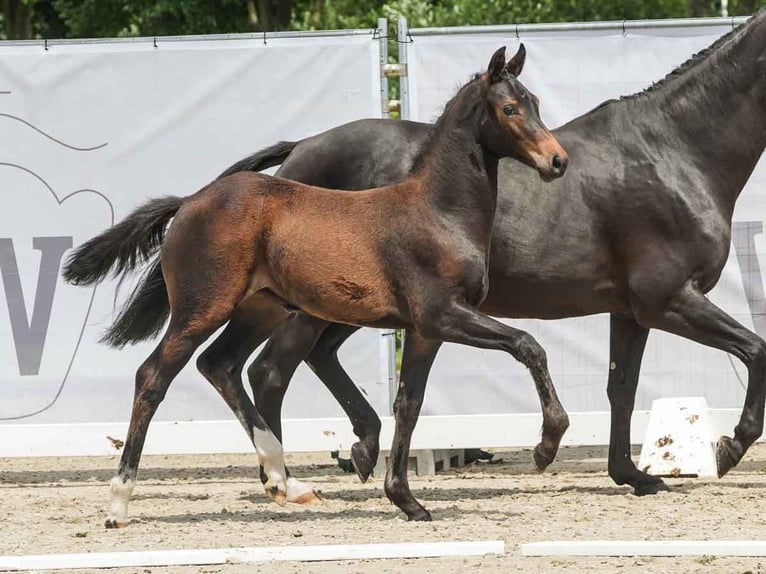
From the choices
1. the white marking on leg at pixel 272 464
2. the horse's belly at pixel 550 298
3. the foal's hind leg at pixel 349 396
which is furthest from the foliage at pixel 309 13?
the white marking on leg at pixel 272 464

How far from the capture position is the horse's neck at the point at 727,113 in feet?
21.6

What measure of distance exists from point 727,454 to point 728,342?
0.50 meters

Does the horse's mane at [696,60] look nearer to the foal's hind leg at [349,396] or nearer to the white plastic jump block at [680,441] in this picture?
the white plastic jump block at [680,441]

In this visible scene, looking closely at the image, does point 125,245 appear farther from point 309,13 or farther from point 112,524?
point 309,13

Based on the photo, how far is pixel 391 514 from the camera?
239 inches

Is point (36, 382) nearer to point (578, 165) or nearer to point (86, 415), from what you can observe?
point (86, 415)

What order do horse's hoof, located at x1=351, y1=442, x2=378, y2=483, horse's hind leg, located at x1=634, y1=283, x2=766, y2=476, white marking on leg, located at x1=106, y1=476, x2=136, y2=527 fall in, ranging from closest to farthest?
white marking on leg, located at x1=106, y1=476, x2=136, y2=527, horse's hind leg, located at x1=634, y1=283, x2=766, y2=476, horse's hoof, located at x1=351, y1=442, x2=378, y2=483

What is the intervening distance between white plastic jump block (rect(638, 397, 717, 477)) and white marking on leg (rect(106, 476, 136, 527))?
2.81 m

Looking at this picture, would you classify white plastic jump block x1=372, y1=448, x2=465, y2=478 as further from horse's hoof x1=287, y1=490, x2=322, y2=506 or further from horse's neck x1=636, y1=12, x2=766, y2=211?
horse's neck x1=636, y1=12, x2=766, y2=211

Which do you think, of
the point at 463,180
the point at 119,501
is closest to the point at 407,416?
the point at 463,180

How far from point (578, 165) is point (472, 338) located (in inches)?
56.6

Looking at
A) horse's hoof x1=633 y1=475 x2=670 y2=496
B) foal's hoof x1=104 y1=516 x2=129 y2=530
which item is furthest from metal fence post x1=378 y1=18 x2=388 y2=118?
foal's hoof x1=104 y1=516 x2=129 y2=530

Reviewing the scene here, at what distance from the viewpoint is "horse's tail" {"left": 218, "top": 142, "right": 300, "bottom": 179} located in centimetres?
710

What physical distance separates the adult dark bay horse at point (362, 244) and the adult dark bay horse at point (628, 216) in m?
0.59
